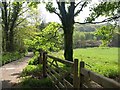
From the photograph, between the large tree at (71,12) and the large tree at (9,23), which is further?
the large tree at (9,23)

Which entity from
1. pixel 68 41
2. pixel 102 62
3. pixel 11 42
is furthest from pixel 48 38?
pixel 11 42

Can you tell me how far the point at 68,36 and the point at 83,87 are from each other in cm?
874

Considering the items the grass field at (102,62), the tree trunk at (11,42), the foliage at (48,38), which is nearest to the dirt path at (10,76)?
the foliage at (48,38)

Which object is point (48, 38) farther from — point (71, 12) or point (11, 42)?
point (11, 42)

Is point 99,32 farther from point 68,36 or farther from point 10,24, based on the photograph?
point 10,24

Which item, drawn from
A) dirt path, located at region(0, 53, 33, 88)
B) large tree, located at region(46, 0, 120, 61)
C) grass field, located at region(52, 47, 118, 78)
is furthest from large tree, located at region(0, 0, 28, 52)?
large tree, located at region(46, 0, 120, 61)

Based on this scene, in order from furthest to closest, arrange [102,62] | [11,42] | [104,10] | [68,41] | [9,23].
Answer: [9,23]
[11,42]
[102,62]
[68,41]
[104,10]

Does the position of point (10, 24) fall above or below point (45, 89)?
above

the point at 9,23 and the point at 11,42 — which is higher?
the point at 9,23

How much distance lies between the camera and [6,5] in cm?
2528

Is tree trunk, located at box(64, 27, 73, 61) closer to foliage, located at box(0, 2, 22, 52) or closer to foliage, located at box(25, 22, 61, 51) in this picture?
foliage, located at box(25, 22, 61, 51)

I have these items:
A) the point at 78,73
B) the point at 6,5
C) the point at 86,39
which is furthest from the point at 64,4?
the point at 86,39

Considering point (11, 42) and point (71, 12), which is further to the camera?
point (11, 42)

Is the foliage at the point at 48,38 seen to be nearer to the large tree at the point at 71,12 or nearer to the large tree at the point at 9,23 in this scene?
the large tree at the point at 71,12
